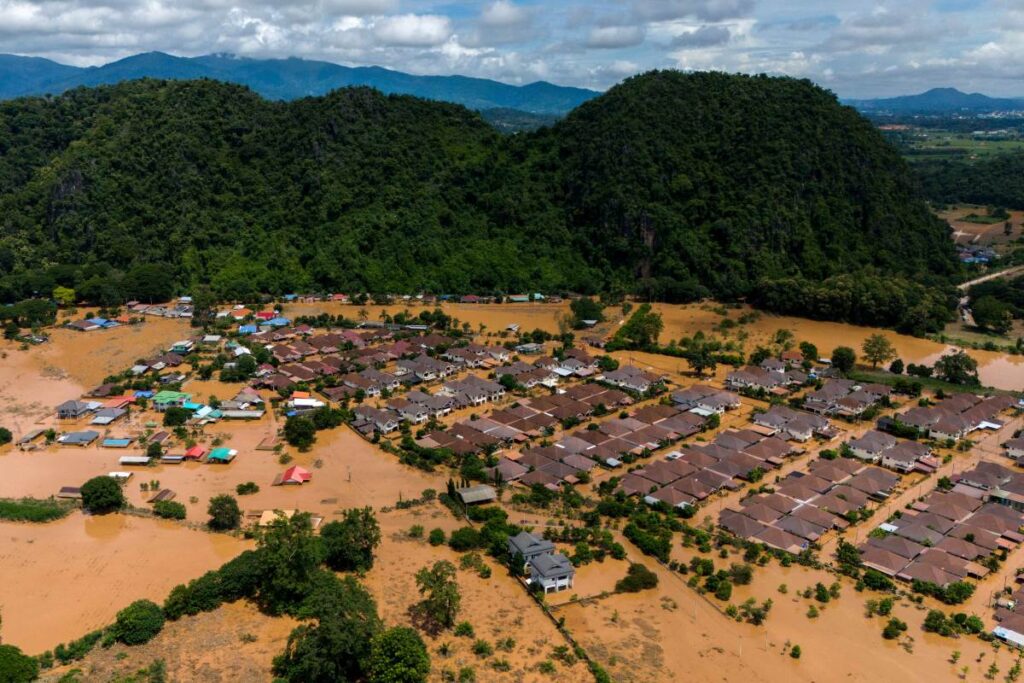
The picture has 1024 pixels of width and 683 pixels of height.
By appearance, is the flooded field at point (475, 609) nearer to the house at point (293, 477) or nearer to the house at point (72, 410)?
the house at point (293, 477)

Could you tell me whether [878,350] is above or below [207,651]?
above

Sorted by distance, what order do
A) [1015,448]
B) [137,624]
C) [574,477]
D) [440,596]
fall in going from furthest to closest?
1. [1015,448]
2. [574,477]
3. [440,596]
4. [137,624]

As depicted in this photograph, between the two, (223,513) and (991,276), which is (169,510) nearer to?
(223,513)

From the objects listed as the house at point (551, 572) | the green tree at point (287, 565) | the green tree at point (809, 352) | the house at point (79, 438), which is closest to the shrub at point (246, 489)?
the green tree at point (287, 565)

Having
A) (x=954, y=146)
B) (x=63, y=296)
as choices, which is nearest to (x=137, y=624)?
(x=63, y=296)

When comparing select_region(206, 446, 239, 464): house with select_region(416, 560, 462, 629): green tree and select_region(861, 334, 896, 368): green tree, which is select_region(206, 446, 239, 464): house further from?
select_region(861, 334, 896, 368): green tree

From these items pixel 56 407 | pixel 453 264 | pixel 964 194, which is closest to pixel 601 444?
pixel 56 407
